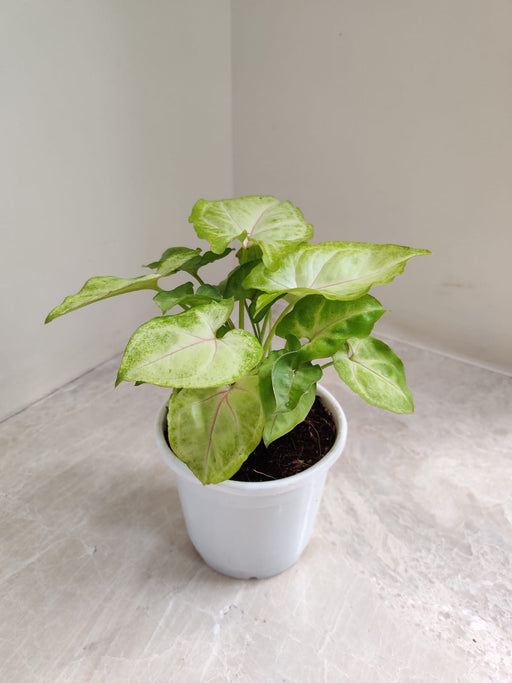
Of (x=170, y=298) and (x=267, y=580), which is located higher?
(x=170, y=298)

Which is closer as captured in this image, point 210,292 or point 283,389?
point 283,389

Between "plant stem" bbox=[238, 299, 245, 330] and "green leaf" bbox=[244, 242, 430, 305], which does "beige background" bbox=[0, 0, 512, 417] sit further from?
"green leaf" bbox=[244, 242, 430, 305]

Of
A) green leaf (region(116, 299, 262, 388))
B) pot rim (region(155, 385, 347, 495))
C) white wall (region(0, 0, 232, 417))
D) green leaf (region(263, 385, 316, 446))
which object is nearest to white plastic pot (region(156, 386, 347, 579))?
pot rim (region(155, 385, 347, 495))

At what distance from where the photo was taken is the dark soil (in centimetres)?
84

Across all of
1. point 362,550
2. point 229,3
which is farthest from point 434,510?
point 229,3

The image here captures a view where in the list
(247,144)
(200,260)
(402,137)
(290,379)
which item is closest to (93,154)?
(247,144)

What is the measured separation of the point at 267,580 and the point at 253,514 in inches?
7.8

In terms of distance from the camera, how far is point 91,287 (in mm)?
771

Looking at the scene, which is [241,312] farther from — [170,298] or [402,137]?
[402,137]

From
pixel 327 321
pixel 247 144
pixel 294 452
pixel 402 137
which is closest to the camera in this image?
pixel 327 321

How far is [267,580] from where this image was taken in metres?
0.97

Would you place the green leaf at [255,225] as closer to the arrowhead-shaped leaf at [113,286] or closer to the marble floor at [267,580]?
the arrowhead-shaped leaf at [113,286]

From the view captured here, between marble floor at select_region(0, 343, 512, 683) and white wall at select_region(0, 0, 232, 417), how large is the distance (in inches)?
8.5

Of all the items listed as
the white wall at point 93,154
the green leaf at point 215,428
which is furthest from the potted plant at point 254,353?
the white wall at point 93,154
